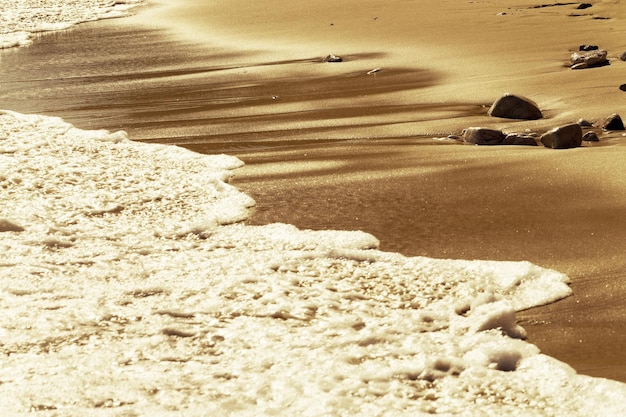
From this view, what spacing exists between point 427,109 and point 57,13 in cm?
1491

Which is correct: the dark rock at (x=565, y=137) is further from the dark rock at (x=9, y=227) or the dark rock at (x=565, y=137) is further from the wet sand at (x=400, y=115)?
the dark rock at (x=9, y=227)

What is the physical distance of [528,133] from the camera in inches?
290

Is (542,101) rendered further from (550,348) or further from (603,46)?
(550,348)

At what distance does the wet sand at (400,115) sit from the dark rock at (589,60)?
0.48 feet

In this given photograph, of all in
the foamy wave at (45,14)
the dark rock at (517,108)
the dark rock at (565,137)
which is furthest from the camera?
the foamy wave at (45,14)

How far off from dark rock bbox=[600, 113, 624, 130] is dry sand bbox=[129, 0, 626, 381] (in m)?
0.20

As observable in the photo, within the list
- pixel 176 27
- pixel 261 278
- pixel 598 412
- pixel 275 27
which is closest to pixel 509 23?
pixel 275 27

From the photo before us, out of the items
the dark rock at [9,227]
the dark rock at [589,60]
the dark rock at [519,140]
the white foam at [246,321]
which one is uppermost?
the dark rock at [589,60]

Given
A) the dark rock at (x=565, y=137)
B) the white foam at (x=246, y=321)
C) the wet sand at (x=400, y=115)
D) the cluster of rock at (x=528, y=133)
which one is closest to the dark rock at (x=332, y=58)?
the wet sand at (x=400, y=115)

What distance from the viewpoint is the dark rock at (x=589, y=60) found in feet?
31.3

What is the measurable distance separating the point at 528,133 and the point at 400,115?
153 centimetres

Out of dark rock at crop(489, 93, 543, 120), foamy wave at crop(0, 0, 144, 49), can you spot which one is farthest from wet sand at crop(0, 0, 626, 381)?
foamy wave at crop(0, 0, 144, 49)

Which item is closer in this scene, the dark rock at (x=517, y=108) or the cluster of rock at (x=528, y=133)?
the cluster of rock at (x=528, y=133)

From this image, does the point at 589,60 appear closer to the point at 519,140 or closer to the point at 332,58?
the point at 519,140
